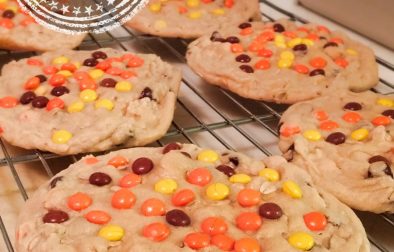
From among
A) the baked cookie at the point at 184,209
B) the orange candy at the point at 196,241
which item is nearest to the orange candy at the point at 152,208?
the baked cookie at the point at 184,209

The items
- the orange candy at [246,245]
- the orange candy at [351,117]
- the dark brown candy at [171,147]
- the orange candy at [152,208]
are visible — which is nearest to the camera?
the orange candy at [246,245]

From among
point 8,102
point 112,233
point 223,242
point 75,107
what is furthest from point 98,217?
point 8,102

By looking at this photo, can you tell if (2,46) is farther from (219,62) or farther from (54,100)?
(219,62)

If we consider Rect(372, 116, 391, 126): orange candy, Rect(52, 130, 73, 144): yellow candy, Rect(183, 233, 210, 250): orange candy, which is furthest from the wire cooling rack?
Rect(183, 233, 210, 250): orange candy

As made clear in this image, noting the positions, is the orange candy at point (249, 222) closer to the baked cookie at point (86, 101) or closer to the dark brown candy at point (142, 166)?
the dark brown candy at point (142, 166)

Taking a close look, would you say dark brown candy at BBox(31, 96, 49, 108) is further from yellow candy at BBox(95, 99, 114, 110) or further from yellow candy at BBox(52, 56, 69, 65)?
yellow candy at BBox(52, 56, 69, 65)

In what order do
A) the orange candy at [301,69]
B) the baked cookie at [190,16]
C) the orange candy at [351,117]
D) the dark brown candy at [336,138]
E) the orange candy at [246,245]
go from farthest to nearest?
the baked cookie at [190,16] → the orange candy at [301,69] → the orange candy at [351,117] → the dark brown candy at [336,138] → the orange candy at [246,245]

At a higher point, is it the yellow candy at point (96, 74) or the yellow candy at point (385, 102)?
the yellow candy at point (96, 74)
